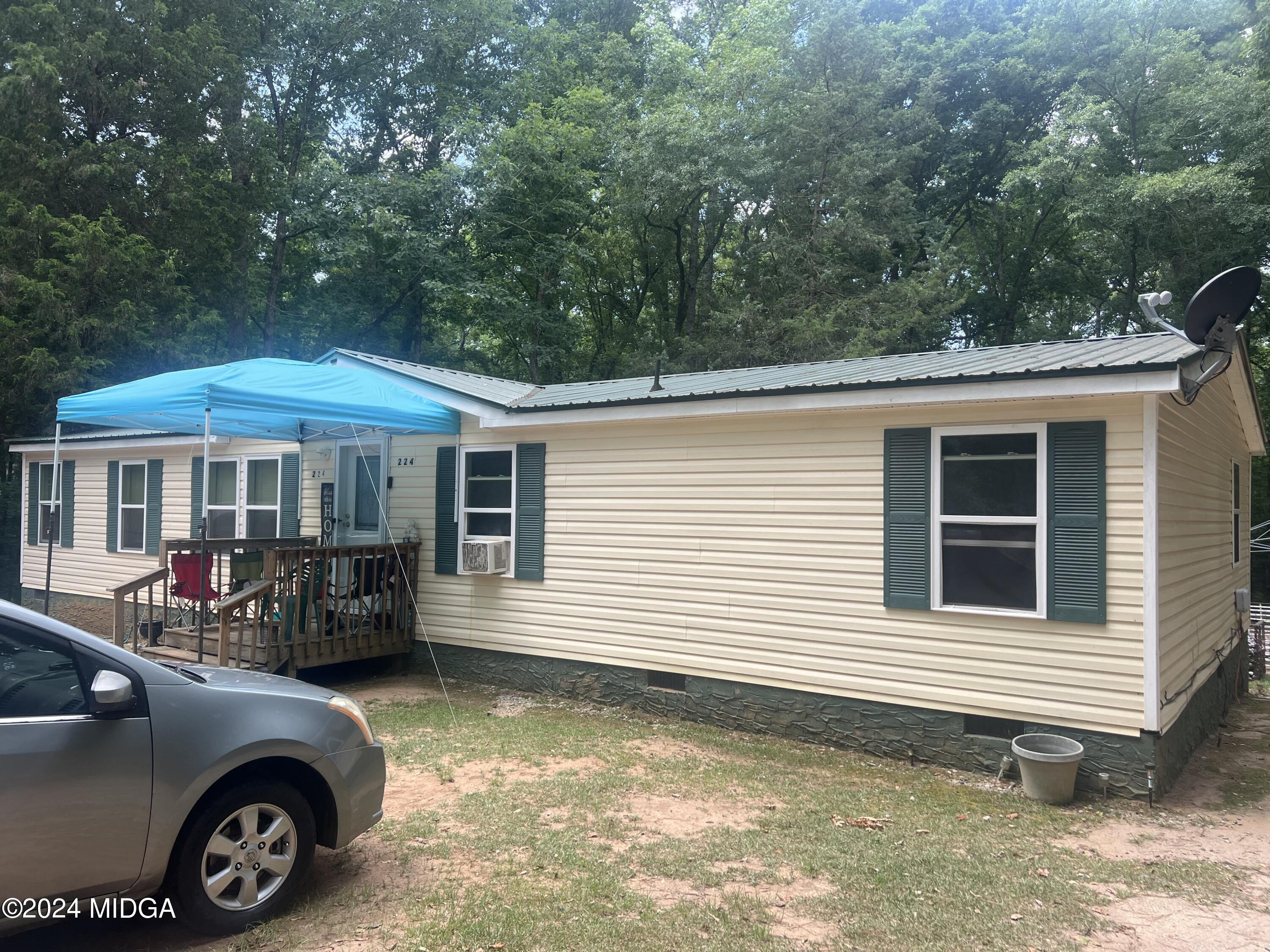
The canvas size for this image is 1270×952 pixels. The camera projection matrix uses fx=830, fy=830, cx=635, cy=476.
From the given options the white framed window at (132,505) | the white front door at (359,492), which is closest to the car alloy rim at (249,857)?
the white front door at (359,492)

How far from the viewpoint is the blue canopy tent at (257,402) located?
23.1 feet

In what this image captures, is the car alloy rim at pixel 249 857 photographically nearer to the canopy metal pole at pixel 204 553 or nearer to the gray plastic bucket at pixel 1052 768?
the canopy metal pole at pixel 204 553

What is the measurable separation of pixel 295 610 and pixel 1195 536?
8073 mm

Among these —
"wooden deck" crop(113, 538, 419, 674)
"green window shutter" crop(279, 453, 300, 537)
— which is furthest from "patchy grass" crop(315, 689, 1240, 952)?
"green window shutter" crop(279, 453, 300, 537)

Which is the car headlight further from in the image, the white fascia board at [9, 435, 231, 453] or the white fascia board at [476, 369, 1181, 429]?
the white fascia board at [9, 435, 231, 453]

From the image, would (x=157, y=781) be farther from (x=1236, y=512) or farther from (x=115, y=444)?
(x=115, y=444)

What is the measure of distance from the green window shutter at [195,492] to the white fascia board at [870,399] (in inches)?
221

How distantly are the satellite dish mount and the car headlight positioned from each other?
17.1ft

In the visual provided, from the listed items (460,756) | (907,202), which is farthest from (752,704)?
(907,202)

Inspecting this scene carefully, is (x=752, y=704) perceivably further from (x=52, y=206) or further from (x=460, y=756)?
(x=52, y=206)

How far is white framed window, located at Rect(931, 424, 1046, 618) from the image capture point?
19.0ft

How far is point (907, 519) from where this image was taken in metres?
6.25

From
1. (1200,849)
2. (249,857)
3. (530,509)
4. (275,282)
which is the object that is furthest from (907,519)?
(275,282)

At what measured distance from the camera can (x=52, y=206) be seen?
17.1 m
